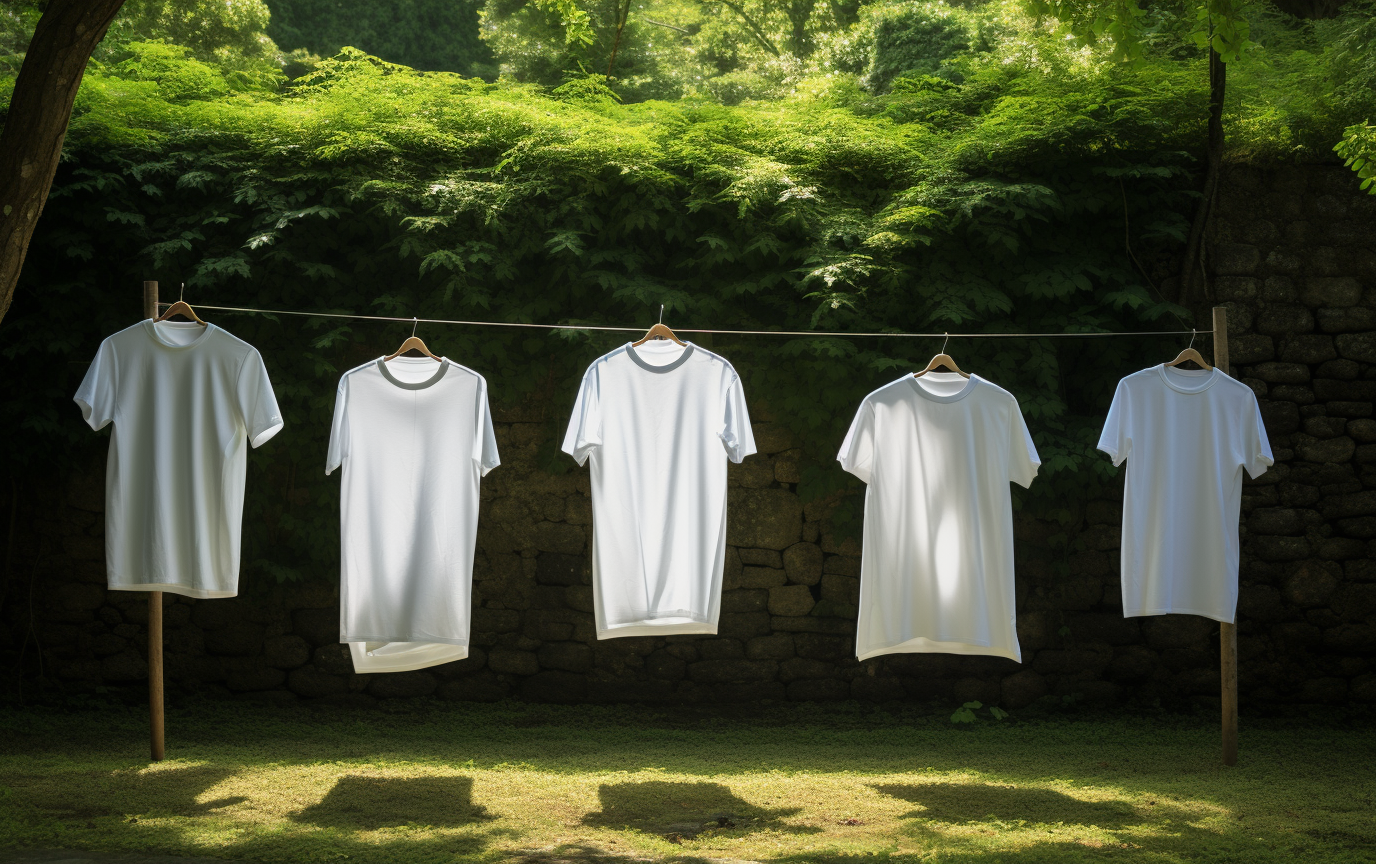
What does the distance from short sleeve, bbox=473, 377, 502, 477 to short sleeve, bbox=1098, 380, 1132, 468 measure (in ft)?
8.19

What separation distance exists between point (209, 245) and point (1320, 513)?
6.39m

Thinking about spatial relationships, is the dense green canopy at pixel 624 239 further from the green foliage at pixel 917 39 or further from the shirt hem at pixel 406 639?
the green foliage at pixel 917 39

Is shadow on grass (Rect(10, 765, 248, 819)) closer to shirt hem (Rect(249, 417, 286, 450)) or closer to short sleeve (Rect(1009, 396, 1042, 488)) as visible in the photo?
shirt hem (Rect(249, 417, 286, 450))

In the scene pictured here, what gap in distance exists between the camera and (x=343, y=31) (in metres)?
12.4

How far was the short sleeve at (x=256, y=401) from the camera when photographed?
3.87 meters

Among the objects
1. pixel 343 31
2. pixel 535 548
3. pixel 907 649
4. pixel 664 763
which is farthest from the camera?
pixel 343 31

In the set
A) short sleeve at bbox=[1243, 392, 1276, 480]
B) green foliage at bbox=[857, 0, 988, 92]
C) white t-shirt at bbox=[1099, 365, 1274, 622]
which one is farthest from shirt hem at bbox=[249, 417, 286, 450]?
green foliage at bbox=[857, 0, 988, 92]

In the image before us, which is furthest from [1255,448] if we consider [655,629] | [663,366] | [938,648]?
[655,629]

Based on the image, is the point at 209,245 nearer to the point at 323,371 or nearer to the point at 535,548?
the point at 323,371

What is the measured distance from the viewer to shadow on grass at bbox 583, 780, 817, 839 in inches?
135

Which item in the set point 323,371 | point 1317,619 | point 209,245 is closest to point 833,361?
point 323,371

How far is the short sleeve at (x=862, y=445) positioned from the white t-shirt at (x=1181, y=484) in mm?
989

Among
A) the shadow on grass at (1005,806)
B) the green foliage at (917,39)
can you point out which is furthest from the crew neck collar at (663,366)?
the green foliage at (917,39)

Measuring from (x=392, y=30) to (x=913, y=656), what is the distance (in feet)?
35.9
